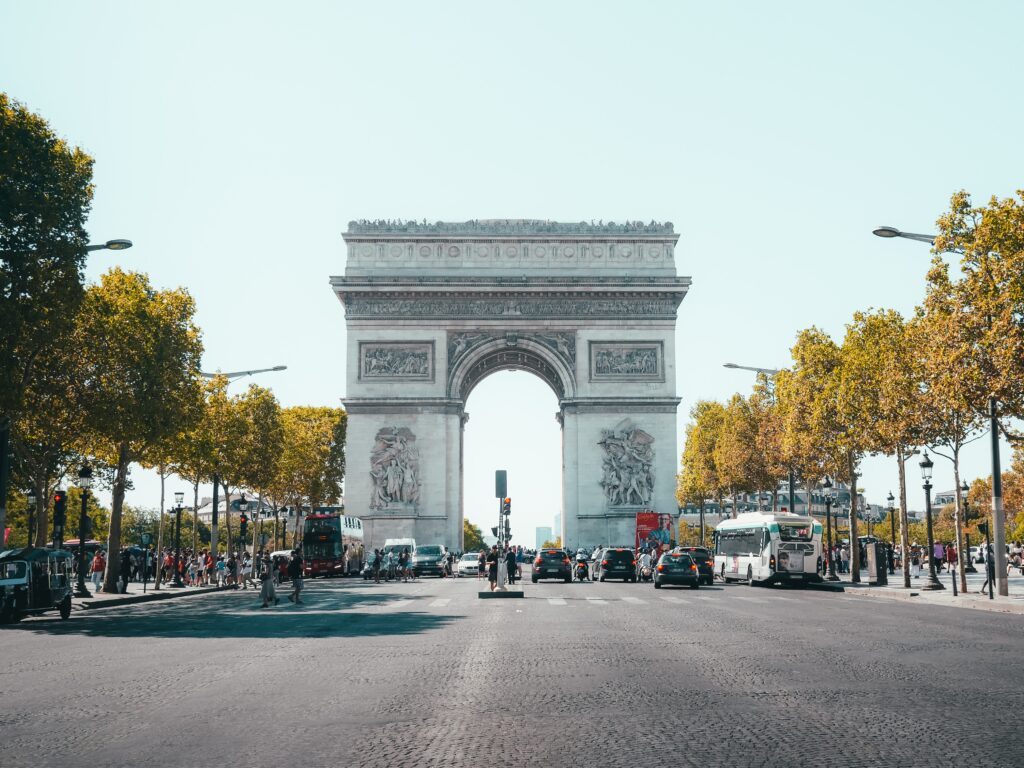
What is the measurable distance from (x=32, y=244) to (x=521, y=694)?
21.2 meters

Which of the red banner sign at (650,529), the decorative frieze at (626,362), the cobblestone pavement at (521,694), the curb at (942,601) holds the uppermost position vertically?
the decorative frieze at (626,362)

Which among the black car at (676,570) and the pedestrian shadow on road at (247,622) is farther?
the black car at (676,570)

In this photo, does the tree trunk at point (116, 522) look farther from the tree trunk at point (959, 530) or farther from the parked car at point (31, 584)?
the tree trunk at point (959, 530)

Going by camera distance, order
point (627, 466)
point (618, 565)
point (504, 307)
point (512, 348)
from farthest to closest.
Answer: point (512, 348)
point (504, 307)
point (627, 466)
point (618, 565)

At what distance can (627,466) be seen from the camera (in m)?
65.8

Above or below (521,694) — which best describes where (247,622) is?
below

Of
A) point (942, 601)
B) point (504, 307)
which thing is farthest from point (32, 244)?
point (504, 307)

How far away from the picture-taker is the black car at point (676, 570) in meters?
39.9

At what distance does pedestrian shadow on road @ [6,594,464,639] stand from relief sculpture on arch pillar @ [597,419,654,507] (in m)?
35.7

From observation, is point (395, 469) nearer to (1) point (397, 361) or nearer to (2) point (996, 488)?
(1) point (397, 361)

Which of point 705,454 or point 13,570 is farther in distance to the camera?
point 705,454

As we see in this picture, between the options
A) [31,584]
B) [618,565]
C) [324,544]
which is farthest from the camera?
[324,544]

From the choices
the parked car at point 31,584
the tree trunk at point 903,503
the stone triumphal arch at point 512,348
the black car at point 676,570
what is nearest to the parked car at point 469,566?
the stone triumphal arch at point 512,348

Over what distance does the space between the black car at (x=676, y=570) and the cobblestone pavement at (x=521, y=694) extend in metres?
18.4
